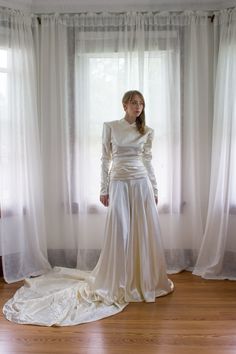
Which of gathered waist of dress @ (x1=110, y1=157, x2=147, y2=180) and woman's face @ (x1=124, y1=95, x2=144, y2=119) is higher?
woman's face @ (x1=124, y1=95, x2=144, y2=119)

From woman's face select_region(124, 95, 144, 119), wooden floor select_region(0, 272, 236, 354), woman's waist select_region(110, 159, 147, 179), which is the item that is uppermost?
woman's face select_region(124, 95, 144, 119)

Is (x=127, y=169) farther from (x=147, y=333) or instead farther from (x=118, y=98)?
(x=147, y=333)

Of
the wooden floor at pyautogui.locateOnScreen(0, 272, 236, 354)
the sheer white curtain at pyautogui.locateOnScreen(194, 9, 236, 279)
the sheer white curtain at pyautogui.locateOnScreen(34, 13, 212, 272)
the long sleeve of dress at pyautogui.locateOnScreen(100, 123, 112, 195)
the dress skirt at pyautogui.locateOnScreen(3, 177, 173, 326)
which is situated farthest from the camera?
the sheer white curtain at pyautogui.locateOnScreen(34, 13, 212, 272)

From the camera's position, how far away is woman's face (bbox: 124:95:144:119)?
266 cm

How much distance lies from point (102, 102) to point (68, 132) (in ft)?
1.35

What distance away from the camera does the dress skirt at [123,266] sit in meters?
2.58

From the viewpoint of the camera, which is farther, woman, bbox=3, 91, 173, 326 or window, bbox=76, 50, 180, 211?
window, bbox=76, 50, 180, 211

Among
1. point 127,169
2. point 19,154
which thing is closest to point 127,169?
point 127,169

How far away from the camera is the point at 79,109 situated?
3.21 meters

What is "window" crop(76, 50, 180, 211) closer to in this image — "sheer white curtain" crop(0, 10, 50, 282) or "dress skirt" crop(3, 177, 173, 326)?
"sheer white curtain" crop(0, 10, 50, 282)

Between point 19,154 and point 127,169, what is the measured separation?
41.0 inches

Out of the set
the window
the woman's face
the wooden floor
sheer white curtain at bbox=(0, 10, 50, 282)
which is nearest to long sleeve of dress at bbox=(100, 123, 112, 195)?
the woman's face

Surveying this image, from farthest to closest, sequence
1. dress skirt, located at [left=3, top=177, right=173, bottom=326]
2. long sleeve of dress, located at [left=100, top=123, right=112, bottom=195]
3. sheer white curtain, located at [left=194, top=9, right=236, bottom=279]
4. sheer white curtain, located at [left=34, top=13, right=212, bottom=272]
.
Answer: sheer white curtain, located at [left=34, top=13, right=212, bottom=272], sheer white curtain, located at [left=194, top=9, right=236, bottom=279], long sleeve of dress, located at [left=100, top=123, right=112, bottom=195], dress skirt, located at [left=3, top=177, right=173, bottom=326]

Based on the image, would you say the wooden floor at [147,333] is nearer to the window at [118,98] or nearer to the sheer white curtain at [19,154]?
the sheer white curtain at [19,154]
